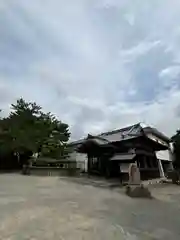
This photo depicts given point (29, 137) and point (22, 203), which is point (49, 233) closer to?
point (22, 203)

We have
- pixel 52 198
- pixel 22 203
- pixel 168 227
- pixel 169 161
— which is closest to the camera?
pixel 168 227

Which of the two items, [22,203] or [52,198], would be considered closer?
[22,203]

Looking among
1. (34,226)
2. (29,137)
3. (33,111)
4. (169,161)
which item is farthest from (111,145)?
(34,226)

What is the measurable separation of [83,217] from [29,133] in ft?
61.9

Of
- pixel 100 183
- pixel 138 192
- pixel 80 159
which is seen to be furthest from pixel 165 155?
pixel 138 192

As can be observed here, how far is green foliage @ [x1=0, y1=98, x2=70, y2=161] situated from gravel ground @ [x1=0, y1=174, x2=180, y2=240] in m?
13.9

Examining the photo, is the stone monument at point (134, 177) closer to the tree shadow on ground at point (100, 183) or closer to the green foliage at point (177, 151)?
the tree shadow on ground at point (100, 183)

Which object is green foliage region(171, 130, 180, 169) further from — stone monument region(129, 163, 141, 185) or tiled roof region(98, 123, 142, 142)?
stone monument region(129, 163, 141, 185)

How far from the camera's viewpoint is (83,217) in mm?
7965

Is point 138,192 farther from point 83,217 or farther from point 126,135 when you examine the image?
point 126,135

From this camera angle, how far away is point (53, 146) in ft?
93.1

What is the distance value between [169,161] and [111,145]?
13.3 metres

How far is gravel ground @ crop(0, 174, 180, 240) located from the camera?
638 centimetres

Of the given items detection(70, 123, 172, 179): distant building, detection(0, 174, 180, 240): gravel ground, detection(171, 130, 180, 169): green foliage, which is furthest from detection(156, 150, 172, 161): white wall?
detection(0, 174, 180, 240): gravel ground
